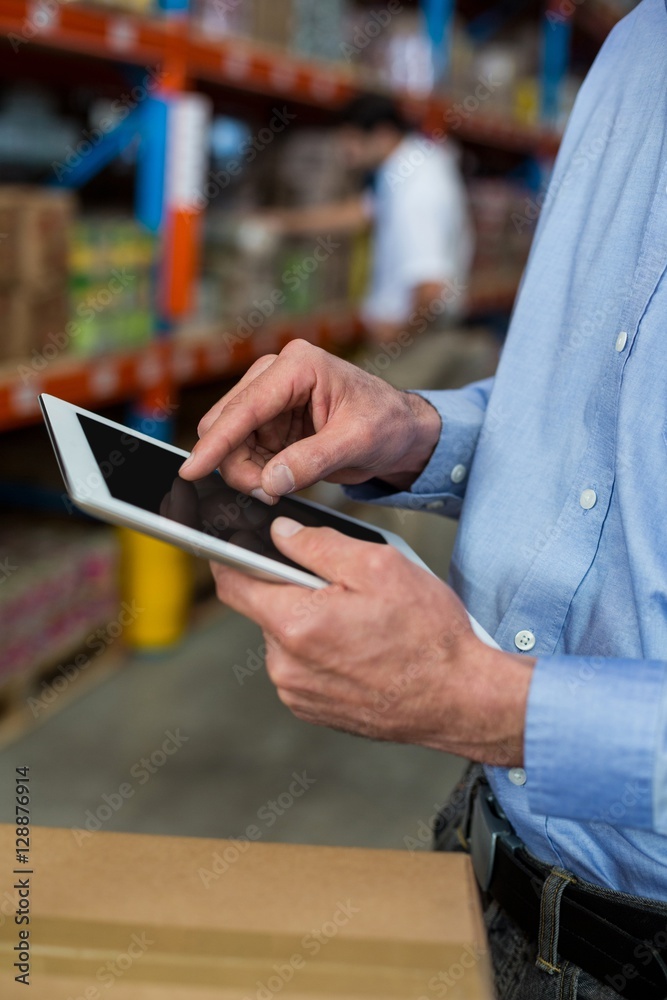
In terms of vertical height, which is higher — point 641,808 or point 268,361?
point 268,361

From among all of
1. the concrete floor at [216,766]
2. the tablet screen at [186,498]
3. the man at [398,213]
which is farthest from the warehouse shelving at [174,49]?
the tablet screen at [186,498]

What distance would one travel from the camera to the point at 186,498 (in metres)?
0.79

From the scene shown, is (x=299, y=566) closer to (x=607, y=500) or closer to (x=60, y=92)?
(x=607, y=500)

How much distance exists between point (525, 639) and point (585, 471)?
0.17m

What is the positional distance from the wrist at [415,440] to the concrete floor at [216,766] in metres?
1.49

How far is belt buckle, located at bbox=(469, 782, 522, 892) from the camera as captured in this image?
946 mm

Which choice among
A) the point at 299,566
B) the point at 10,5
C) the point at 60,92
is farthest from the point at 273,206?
the point at 299,566

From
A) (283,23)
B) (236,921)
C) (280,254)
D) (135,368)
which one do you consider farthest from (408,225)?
(236,921)

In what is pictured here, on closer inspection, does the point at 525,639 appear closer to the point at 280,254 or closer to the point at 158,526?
the point at 158,526

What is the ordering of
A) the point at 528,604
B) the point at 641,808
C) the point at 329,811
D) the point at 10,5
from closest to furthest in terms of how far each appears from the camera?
the point at 641,808, the point at 528,604, the point at 10,5, the point at 329,811

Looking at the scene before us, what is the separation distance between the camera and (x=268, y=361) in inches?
36.6

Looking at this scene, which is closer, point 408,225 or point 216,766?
point 216,766

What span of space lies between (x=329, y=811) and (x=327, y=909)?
1912mm

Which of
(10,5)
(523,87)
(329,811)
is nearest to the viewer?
(10,5)
